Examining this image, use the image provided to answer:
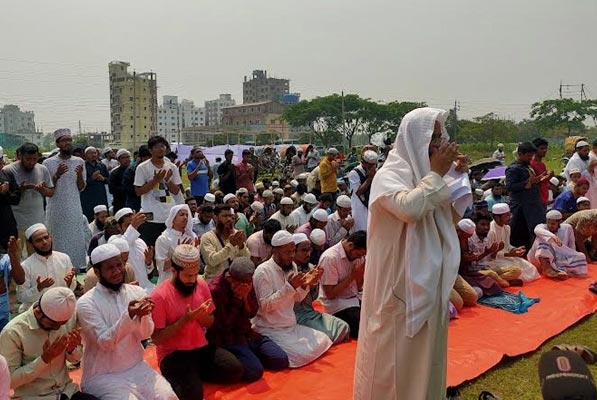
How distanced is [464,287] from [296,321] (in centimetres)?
204

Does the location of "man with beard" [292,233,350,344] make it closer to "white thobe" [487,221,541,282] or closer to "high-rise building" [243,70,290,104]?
"white thobe" [487,221,541,282]

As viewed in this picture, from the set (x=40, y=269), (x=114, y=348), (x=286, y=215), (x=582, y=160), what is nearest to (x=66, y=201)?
(x=40, y=269)

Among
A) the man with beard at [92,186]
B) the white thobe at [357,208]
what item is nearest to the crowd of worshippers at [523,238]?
the white thobe at [357,208]

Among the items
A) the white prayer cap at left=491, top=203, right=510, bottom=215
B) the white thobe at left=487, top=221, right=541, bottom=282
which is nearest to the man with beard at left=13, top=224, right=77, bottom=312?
the white thobe at left=487, top=221, right=541, bottom=282

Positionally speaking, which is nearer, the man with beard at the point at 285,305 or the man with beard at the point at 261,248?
the man with beard at the point at 285,305

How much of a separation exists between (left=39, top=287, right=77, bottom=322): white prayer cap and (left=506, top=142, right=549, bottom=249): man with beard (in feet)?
20.0

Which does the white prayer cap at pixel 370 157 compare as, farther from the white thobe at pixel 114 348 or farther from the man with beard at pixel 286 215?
the white thobe at pixel 114 348

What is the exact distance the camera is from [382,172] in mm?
2996

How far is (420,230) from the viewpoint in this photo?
9.43ft

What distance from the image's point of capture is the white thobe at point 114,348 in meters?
3.46

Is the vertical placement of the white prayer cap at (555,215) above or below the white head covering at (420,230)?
below

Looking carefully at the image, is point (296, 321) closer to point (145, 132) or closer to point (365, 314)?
point (365, 314)

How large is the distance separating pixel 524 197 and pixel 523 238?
0.59 meters

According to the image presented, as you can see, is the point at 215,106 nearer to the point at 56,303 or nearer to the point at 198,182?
the point at 198,182
